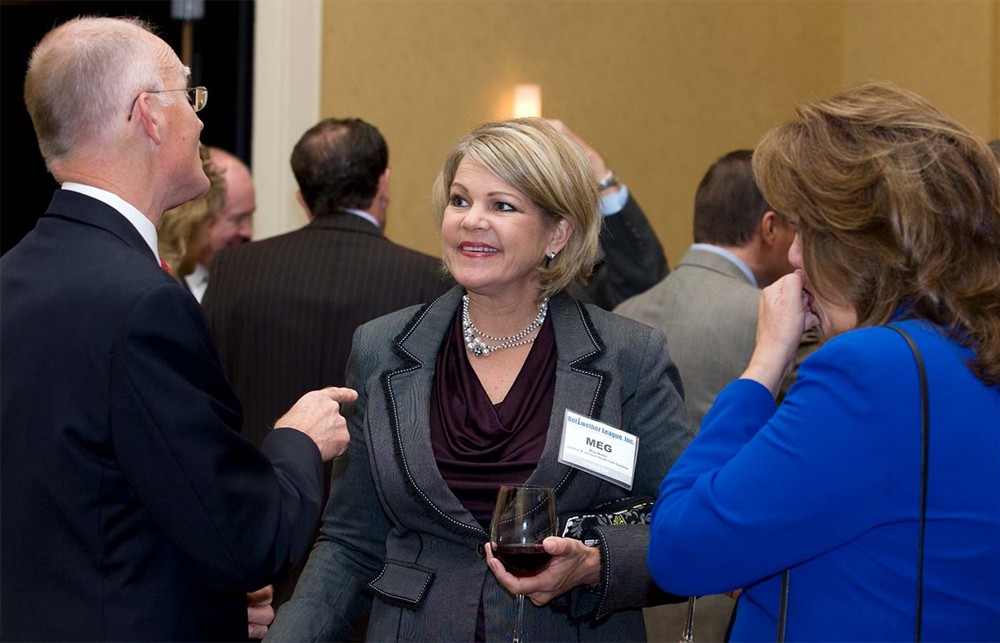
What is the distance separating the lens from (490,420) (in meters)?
2.27

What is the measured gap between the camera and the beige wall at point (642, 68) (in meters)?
5.20

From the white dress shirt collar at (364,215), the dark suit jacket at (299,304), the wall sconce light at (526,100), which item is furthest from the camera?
the wall sconce light at (526,100)

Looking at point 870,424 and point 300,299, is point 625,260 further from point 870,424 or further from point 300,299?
point 870,424

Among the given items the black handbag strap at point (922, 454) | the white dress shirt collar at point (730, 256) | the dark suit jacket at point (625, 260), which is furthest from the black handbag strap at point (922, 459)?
the dark suit jacket at point (625, 260)

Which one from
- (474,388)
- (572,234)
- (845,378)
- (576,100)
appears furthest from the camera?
(576,100)

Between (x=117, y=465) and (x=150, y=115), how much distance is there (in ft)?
1.79

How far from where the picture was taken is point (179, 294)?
1599mm

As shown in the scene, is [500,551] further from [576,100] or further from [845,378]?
[576,100]

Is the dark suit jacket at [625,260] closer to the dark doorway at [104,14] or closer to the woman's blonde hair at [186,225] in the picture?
the woman's blonde hair at [186,225]

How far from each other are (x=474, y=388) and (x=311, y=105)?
299 cm

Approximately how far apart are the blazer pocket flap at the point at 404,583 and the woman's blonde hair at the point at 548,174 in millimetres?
646

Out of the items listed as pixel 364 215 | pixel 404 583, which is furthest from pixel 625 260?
pixel 404 583

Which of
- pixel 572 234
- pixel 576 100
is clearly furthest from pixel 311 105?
pixel 572 234

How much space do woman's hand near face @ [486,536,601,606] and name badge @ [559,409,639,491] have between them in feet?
0.47
